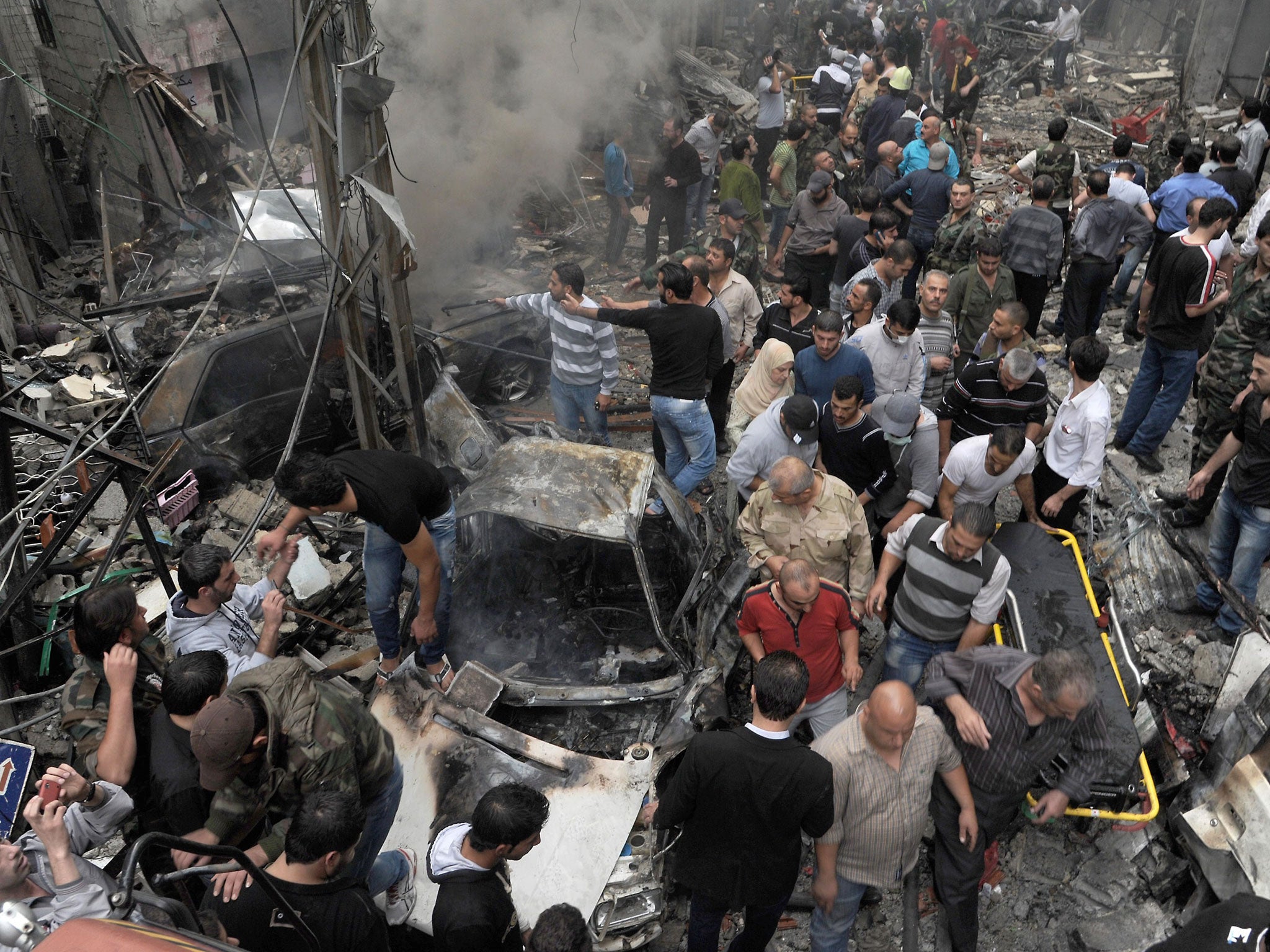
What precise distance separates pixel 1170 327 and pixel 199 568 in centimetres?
624

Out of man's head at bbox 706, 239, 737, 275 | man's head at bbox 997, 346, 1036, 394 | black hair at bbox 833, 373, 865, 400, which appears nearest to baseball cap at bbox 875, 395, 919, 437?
black hair at bbox 833, 373, 865, 400

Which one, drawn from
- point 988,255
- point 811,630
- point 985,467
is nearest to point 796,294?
point 988,255

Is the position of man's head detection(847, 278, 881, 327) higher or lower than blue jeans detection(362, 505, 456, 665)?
higher

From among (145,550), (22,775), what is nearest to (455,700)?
(22,775)

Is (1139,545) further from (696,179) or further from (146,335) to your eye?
(146,335)

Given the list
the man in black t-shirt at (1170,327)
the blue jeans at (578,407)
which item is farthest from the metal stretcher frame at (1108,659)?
the blue jeans at (578,407)

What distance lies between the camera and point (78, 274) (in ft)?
39.9

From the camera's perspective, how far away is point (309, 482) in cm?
391

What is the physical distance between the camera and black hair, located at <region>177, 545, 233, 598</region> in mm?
3742

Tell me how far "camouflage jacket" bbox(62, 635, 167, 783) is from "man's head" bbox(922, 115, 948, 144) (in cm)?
843

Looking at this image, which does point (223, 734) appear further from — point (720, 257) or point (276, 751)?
point (720, 257)

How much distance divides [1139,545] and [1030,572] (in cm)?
112

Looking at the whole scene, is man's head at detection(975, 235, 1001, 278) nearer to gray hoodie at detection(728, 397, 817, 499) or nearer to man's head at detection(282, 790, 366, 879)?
gray hoodie at detection(728, 397, 817, 499)

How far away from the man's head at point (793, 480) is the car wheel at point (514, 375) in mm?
3973
